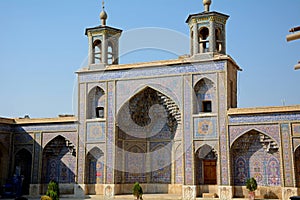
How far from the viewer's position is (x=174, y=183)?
17.8m

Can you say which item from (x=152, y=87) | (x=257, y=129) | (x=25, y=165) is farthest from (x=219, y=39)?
(x=25, y=165)

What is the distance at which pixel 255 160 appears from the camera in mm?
15852

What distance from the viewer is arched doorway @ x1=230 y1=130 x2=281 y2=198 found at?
15.4m

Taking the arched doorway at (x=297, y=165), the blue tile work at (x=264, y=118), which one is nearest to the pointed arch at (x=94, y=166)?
the blue tile work at (x=264, y=118)

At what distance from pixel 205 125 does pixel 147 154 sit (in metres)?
3.72

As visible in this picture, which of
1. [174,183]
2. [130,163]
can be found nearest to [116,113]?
[130,163]

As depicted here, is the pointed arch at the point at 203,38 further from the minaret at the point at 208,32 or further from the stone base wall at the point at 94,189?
the stone base wall at the point at 94,189

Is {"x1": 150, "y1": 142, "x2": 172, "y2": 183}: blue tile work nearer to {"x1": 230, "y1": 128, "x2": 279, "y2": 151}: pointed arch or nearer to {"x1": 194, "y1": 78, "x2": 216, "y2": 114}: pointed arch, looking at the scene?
{"x1": 194, "y1": 78, "x2": 216, "y2": 114}: pointed arch

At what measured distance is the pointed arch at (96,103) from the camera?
18.5m

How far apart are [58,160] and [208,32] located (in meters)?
8.86

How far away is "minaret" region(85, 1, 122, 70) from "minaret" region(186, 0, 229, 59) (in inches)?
149

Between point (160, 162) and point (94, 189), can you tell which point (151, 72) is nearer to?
point (160, 162)

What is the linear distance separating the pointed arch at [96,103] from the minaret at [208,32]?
179 inches

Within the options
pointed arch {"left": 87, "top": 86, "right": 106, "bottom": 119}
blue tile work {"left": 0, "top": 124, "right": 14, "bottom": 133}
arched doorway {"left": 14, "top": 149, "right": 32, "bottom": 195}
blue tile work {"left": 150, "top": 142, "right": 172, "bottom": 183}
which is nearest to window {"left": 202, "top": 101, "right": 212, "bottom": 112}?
blue tile work {"left": 150, "top": 142, "right": 172, "bottom": 183}
